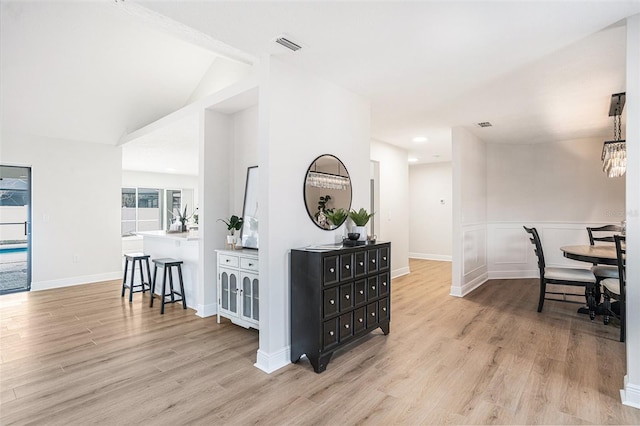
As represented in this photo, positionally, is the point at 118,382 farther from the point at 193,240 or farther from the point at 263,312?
the point at 193,240

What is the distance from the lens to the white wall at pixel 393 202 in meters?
6.06

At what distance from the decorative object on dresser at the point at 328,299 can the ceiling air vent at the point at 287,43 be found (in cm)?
159

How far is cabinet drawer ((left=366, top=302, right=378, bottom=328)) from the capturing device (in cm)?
314

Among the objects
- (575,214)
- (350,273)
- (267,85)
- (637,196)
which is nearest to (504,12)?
(637,196)

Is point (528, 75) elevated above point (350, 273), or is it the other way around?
point (528, 75)

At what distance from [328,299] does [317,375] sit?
57cm

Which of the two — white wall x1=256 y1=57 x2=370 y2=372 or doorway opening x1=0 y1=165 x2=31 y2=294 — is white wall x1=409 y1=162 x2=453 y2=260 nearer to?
white wall x1=256 y1=57 x2=370 y2=372

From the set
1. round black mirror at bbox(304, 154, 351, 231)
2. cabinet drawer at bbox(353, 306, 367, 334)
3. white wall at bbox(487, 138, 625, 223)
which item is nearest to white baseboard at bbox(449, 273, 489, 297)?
white wall at bbox(487, 138, 625, 223)

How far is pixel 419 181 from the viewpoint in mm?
8969

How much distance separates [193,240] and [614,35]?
443cm

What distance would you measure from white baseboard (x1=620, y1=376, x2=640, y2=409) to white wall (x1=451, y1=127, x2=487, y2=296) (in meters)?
2.76

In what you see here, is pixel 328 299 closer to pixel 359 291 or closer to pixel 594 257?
pixel 359 291

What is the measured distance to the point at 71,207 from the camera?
570cm

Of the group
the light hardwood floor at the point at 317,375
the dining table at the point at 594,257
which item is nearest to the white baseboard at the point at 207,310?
the light hardwood floor at the point at 317,375
